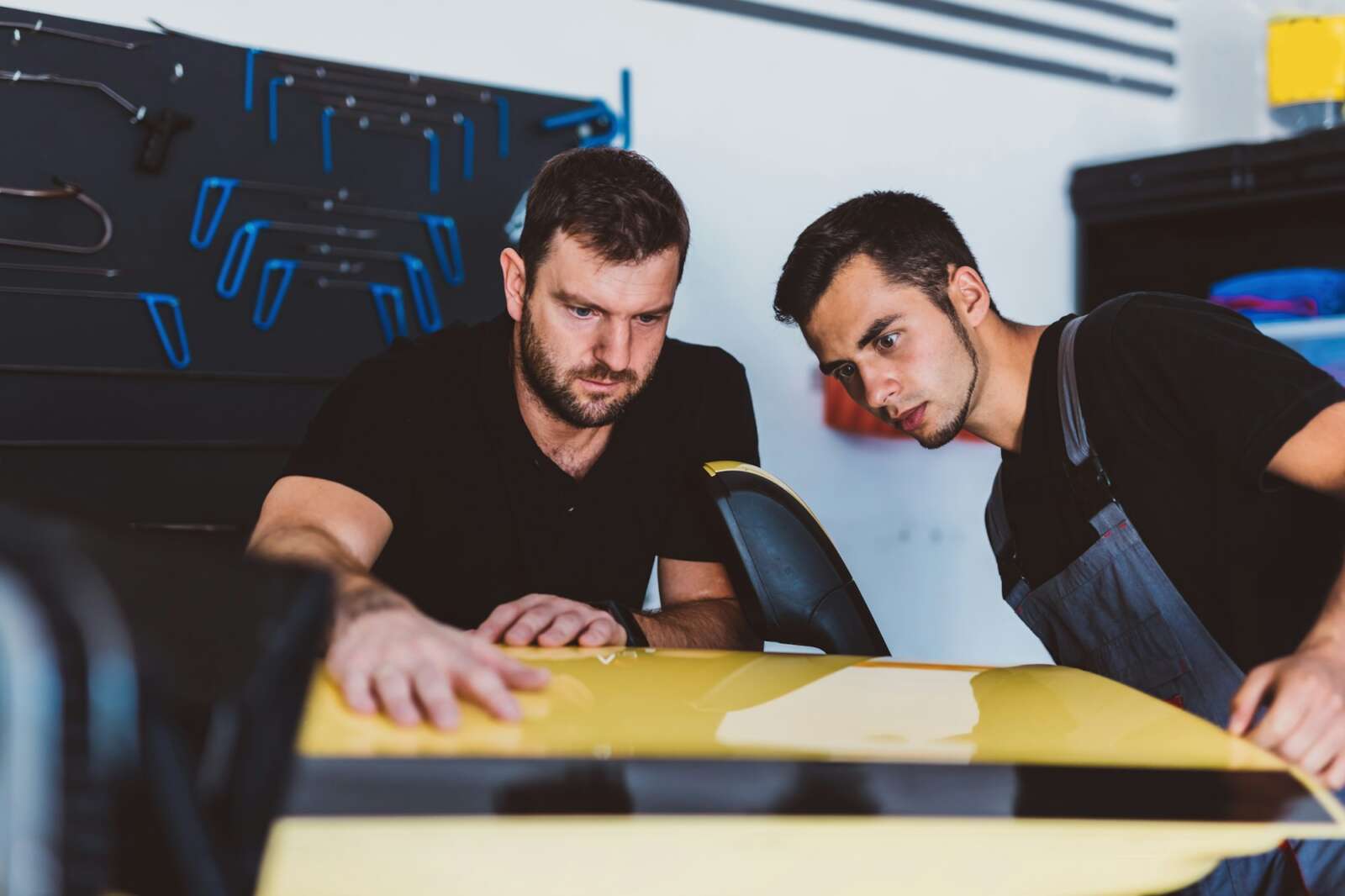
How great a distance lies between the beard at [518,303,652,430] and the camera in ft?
6.27

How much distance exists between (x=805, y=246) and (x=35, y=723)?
1.64 meters

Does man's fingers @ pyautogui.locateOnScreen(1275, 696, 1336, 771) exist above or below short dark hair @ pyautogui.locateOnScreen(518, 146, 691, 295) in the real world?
below

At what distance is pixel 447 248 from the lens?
8.41ft

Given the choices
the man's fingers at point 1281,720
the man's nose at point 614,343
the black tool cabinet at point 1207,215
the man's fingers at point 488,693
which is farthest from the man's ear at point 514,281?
the black tool cabinet at point 1207,215

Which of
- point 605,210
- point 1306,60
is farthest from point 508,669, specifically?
point 1306,60

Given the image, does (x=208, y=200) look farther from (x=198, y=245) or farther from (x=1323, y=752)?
(x=1323, y=752)

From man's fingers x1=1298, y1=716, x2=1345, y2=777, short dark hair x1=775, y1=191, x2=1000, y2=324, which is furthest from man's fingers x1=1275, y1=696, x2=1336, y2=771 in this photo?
short dark hair x1=775, y1=191, x2=1000, y2=324

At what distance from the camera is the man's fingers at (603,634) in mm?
1440

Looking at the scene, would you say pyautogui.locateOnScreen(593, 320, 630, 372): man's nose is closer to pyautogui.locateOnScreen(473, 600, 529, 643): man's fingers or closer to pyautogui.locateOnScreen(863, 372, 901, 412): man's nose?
pyautogui.locateOnScreen(863, 372, 901, 412): man's nose

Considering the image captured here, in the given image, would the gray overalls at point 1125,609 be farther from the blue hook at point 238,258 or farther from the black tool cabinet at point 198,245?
the blue hook at point 238,258

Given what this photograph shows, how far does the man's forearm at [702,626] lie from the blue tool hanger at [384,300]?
918 mm

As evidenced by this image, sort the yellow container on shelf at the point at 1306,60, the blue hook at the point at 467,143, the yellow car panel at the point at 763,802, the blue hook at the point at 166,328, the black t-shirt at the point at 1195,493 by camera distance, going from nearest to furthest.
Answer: the yellow car panel at the point at 763,802
the black t-shirt at the point at 1195,493
the blue hook at the point at 166,328
the blue hook at the point at 467,143
the yellow container on shelf at the point at 1306,60

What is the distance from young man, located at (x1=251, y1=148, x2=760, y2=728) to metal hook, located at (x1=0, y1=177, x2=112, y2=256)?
2.10ft

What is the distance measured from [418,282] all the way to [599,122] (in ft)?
1.90
